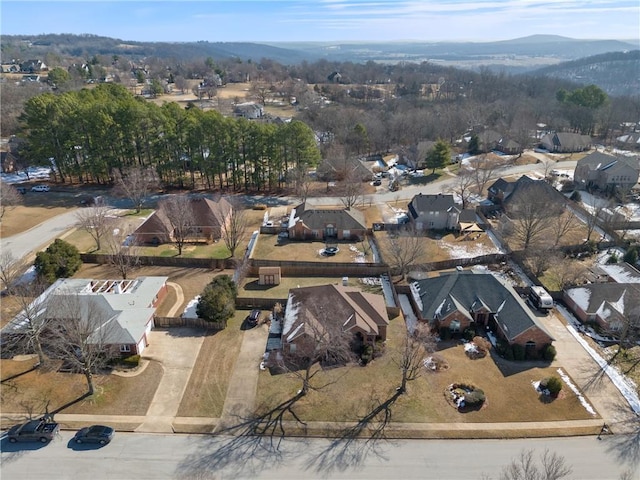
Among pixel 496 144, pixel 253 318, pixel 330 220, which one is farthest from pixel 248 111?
pixel 253 318

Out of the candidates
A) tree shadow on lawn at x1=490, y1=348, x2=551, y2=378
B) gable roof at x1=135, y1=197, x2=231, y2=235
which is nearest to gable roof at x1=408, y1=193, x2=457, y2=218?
gable roof at x1=135, y1=197, x2=231, y2=235

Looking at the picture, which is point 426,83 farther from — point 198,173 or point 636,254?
point 636,254

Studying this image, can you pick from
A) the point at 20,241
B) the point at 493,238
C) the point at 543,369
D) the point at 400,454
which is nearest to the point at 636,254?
the point at 493,238

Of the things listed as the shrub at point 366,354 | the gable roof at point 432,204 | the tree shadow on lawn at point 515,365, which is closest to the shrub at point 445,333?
the tree shadow on lawn at point 515,365

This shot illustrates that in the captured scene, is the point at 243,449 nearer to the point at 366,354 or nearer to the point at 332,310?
the point at 366,354

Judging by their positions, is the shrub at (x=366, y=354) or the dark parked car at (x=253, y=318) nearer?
the shrub at (x=366, y=354)

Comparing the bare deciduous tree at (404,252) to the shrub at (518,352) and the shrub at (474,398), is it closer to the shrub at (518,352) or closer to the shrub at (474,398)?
the shrub at (518,352)
